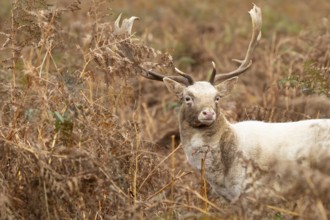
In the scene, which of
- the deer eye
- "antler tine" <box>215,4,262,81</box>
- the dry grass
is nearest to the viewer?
the dry grass

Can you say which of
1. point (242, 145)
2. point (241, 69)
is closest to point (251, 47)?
point (241, 69)

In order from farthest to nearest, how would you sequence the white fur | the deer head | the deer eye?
the deer eye < the deer head < the white fur

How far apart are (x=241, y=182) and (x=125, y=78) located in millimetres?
1384

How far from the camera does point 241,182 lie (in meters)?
6.54

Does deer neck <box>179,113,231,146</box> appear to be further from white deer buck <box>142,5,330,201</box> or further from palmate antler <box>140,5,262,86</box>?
palmate antler <box>140,5,262,86</box>

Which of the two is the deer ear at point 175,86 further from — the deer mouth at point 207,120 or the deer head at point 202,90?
the deer mouth at point 207,120

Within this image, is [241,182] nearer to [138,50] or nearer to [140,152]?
[140,152]

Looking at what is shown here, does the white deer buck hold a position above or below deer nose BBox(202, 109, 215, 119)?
below

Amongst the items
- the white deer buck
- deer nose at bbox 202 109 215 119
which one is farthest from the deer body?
deer nose at bbox 202 109 215 119

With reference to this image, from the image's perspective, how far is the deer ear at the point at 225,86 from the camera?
23.6 ft

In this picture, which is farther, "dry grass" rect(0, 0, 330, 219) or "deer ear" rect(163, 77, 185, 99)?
"deer ear" rect(163, 77, 185, 99)

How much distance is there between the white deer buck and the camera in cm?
651

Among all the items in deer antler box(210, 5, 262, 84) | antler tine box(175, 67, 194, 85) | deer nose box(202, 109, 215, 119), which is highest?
deer antler box(210, 5, 262, 84)

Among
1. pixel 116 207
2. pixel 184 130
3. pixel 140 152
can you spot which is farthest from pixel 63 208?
pixel 184 130
